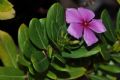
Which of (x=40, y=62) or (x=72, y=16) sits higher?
(x=72, y=16)

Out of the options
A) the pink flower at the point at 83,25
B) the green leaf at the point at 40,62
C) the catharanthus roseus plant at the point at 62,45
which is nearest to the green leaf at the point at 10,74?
the catharanthus roseus plant at the point at 62,45

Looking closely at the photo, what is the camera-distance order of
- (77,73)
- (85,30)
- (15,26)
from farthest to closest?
(15,26), (77,73), (85,30)

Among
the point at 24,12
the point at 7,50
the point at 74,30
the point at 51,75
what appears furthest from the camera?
the point at 24,12

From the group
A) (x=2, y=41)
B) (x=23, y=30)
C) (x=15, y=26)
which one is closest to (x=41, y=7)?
(x=15, y=26)

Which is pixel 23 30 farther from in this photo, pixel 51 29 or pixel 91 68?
pixel 91 68

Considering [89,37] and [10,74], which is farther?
[10,74]

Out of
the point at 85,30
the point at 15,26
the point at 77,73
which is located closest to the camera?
the point at 85,30

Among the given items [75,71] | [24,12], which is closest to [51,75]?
[75,71]

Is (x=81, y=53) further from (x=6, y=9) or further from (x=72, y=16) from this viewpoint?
(x=6, y=9)
